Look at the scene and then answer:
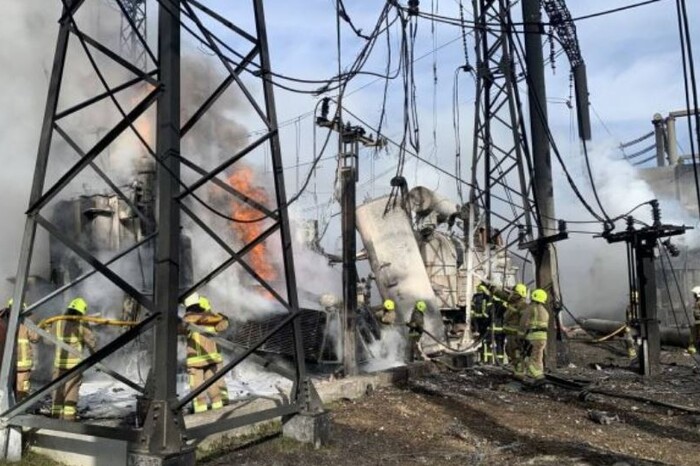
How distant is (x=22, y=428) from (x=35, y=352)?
4908 mm

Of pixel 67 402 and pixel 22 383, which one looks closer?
pixel 67 402

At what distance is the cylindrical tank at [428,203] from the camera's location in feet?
60.4

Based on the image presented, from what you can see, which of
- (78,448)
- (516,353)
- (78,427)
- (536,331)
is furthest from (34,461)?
(516,353)

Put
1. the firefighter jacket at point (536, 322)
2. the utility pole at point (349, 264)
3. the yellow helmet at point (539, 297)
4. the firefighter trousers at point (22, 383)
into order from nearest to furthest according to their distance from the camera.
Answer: the firefighter trousers at point (22, 383), the utility pole at point (349, 264), the firefighter jacket at point (536, 322), the yellow helmet at point (539, 297)

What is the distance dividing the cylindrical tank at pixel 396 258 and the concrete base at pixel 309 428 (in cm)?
935

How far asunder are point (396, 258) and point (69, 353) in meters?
9.98

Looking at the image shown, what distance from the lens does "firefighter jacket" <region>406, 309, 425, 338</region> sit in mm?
13820

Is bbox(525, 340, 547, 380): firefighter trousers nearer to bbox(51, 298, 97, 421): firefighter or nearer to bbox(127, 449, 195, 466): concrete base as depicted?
bbox(51, 298, 97, 421): firefighter

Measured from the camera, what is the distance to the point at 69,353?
24.4ft

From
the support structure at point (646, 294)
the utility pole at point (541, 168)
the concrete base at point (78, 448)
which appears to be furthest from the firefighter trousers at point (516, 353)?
the concrete base at point (78, 448)

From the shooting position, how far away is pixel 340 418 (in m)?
7.79

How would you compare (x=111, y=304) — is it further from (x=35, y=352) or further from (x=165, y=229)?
(x=165, y=229)

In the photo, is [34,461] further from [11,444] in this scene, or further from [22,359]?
[22,359]

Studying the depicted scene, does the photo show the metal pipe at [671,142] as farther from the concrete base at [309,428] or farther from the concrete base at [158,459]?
the concrete base at [158,459]
